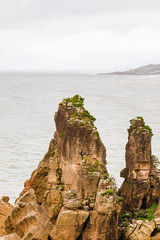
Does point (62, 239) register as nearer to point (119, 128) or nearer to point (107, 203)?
point (107, 203)

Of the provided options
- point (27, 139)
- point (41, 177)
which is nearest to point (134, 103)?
point (27, 139)

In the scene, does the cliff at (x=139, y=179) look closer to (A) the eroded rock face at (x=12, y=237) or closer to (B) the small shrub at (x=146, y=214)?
(B) the small shrub at (x=146, y=214)

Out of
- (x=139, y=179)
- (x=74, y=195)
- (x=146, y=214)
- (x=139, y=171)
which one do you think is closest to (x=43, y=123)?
(x=139, y=171)

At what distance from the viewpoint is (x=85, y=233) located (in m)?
27.2

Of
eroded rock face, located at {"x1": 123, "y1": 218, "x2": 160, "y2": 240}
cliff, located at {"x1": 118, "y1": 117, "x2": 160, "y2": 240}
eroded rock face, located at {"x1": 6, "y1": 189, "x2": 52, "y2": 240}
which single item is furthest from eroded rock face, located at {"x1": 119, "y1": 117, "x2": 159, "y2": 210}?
Result: eroded rock face, located at {"x1": 6, "y1": 189, "x2": 52, "y2": 240}

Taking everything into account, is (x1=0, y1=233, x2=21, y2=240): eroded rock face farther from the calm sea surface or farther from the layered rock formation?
the calm sea surface

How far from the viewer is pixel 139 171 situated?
1361 inches

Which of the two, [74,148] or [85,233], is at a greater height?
[74,148]

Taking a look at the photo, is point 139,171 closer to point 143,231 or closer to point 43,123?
point 143,231

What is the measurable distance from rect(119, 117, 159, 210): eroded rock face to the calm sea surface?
24.7m

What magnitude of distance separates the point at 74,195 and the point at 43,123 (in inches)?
3305

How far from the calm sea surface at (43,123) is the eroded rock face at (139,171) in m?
24.7

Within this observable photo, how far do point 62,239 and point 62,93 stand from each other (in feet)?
486

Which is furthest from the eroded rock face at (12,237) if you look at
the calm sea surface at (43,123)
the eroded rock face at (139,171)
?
the calm sea surface at (43,123)
